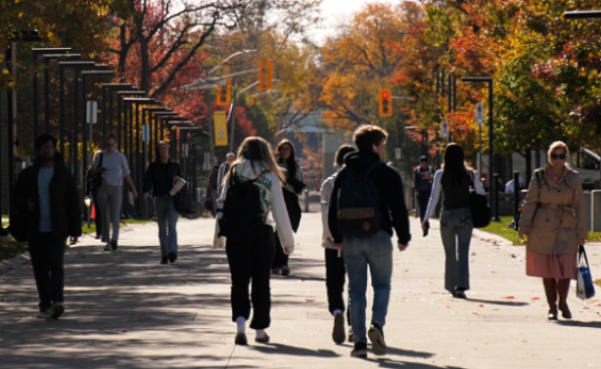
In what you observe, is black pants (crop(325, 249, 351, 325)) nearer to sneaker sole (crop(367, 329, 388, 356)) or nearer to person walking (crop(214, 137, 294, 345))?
person walking (crop(214, 137, 294, 345))

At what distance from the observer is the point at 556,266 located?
517 inches

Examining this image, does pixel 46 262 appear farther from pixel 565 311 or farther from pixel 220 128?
pixel 220 128

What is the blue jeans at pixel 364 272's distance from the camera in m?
10.3

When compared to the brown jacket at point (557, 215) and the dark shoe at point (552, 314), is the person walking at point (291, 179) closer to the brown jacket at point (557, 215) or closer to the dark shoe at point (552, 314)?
the brown jacket at point (557, 215)

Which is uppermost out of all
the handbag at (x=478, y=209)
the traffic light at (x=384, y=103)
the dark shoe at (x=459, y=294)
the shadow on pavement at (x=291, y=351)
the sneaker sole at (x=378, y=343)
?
the traffic light at (x=384, y=103)

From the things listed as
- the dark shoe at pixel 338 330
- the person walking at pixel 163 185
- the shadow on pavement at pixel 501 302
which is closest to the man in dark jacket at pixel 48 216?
the dark shoe at pixel 338 330

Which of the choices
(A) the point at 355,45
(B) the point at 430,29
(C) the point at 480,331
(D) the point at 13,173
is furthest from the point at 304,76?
(C) the point at 480,331

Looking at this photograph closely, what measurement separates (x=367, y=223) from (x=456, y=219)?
5.28 metres

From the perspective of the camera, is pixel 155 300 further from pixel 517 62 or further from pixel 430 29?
pixel 430 29

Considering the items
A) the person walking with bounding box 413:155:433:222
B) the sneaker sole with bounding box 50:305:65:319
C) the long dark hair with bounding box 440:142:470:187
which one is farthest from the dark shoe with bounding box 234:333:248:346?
the person walking with bounding box 413:155:433:222

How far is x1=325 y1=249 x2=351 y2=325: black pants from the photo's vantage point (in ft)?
37.7

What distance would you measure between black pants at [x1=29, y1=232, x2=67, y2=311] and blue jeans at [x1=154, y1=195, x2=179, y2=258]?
22.7ft

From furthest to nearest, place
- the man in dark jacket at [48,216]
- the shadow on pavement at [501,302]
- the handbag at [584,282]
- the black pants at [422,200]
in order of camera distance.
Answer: the black pants at [422,200] < the shadow on pavement at [501,302] < the handbag at [584,282] < the man in dark jacket at [48,216]

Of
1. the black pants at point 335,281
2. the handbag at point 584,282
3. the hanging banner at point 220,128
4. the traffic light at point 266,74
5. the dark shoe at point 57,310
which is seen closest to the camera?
the black pants at point 335,281
